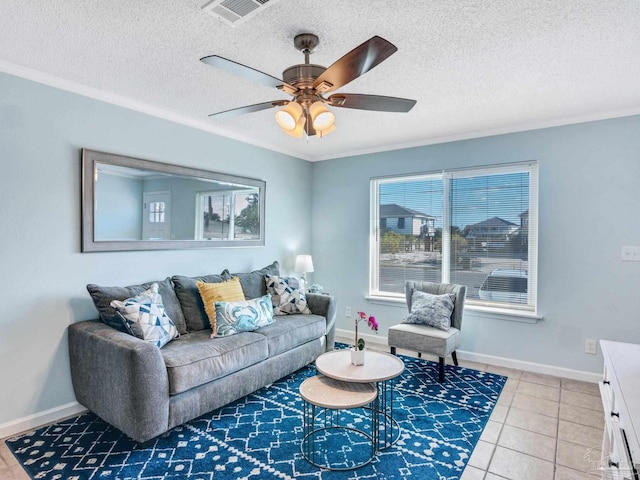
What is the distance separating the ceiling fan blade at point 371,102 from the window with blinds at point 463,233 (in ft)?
7.21

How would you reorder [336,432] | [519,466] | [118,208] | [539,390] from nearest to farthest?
[519,466]
[336,432]
[118,208]
[539,390]

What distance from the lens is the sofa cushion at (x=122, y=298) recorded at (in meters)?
2.62

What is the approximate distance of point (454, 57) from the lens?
90.9 inches

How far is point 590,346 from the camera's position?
334 cm

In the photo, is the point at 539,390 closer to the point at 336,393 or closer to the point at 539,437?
the point at 539,437

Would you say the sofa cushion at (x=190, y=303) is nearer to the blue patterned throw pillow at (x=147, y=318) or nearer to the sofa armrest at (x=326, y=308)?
the blue patterned throw pillow at (x=147, y=318)

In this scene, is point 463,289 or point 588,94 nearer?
point 588,94

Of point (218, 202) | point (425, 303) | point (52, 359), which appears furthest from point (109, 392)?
point (425, 303)

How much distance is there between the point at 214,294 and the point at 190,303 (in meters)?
0.21

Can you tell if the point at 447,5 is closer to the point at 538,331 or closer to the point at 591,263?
the point at 591,263

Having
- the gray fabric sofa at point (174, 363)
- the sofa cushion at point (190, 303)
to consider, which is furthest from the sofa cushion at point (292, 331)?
the sofa cushion at point (190, 303)

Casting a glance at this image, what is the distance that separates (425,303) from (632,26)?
8.42 ft

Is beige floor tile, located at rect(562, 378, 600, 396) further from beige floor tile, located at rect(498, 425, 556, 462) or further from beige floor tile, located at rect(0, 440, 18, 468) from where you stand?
beige floor tile, located at rect(0, 440, 18, 468)

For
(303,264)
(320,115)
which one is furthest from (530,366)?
(320,115)
